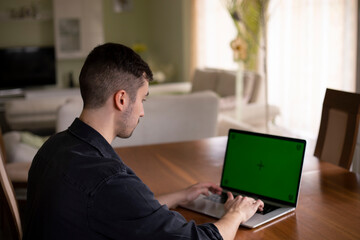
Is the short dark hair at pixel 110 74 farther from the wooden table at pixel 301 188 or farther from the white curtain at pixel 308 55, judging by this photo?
the white curtain at pixel 308 55

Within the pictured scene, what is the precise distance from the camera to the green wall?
891 centimetres

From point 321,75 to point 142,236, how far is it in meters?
4.70

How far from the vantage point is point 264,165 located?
6.00ft

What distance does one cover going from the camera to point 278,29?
629cm

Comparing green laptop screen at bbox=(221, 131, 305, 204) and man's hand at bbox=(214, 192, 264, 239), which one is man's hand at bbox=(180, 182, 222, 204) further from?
man's hand at bbox=(214, 192, 264, 239)

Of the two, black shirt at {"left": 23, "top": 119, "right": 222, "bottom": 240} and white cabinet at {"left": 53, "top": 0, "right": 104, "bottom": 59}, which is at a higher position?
white cabinet at {"left": 53, "top": 0, "right": 104, "bottom": 59}

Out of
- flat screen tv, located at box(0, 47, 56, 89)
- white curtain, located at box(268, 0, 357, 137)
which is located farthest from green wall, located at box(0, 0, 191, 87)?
white curtain, located at box(268, 0, 357, 137)

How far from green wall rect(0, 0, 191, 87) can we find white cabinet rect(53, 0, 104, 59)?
327mm

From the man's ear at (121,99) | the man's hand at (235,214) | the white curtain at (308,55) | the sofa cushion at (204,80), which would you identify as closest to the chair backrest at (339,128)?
the man's hand at (235,214)

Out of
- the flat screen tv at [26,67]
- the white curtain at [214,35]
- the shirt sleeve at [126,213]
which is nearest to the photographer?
the shirt sleeve at [126,213]

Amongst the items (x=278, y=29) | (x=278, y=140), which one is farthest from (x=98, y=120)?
(x=278, y=29)

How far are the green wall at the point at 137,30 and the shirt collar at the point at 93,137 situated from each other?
7449mm

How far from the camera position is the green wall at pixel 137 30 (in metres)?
8.91

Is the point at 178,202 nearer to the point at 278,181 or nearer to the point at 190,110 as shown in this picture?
the point at 278,181
